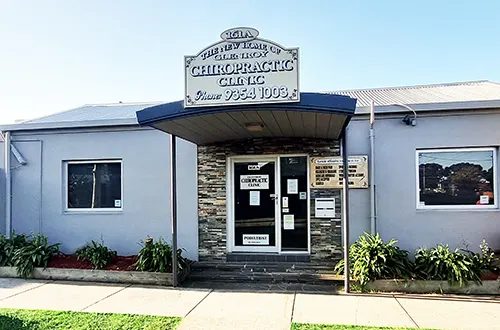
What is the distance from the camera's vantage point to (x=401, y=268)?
6.20 metres

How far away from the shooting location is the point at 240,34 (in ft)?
17.4

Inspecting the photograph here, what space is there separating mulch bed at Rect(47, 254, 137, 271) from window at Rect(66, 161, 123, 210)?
1202mm

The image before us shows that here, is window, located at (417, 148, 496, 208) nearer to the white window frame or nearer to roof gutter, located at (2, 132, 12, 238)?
the white window frame

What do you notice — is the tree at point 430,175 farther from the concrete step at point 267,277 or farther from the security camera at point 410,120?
the concrete step at point 267,277

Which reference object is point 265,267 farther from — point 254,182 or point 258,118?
point 258,118

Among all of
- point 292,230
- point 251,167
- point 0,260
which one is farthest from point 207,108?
point 0,260

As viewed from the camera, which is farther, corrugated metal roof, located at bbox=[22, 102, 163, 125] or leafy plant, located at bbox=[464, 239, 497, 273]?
corrugated metal roof, located at bbox=[22, 102, 163, 125]

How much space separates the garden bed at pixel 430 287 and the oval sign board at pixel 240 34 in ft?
14.5

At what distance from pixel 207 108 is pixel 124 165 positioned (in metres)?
3.73

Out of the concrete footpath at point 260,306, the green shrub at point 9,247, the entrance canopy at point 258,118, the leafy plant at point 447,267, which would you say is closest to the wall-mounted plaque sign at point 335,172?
the entrance canopy at point 258,118

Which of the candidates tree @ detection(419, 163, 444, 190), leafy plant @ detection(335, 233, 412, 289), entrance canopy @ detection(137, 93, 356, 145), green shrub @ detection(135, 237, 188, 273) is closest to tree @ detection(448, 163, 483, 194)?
tree @ detection(419, 163, 444, 190)

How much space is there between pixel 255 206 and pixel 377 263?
2742 millimetres

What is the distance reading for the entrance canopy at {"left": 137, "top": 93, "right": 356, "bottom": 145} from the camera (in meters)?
5.10

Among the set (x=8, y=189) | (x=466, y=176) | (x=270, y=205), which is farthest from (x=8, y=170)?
(x=466, y=176)
